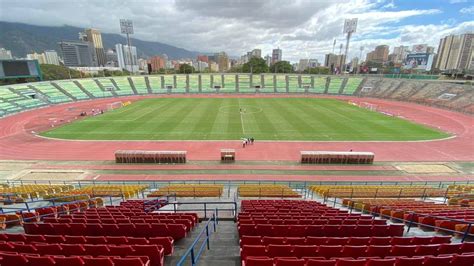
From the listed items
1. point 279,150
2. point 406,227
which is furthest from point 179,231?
point 279,150

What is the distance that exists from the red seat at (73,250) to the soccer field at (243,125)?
28.1 meters

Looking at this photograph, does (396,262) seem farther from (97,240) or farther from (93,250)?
(97,240)

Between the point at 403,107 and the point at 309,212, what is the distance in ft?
197

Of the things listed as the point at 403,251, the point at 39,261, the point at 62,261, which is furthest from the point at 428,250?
the point at 39,261

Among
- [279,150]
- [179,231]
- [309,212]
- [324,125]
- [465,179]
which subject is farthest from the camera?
[324,125]

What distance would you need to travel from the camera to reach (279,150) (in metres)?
29.5

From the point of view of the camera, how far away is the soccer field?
34.5 m

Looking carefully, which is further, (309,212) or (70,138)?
(70,138)

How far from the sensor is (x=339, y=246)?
550cm

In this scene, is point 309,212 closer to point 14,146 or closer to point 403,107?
point 14,146

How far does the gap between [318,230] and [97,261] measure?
5.87 meters

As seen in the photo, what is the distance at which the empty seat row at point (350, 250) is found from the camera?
17.8 feet

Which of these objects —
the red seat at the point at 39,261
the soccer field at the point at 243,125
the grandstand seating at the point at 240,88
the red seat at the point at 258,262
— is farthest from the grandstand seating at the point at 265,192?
the grandstand seating at the point at 240,88

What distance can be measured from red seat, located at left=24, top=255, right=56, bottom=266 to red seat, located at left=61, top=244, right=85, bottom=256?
28.3 inches
